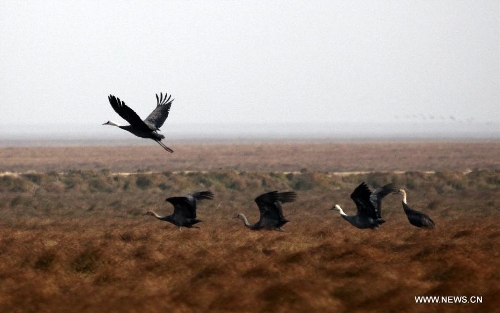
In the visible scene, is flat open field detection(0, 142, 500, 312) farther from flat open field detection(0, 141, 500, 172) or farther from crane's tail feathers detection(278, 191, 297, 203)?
flat open field detection(0, 141, 500, 172)

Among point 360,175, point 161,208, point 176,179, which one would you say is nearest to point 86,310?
point 161,208

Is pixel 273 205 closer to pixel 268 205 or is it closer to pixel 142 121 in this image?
pixel 268 205

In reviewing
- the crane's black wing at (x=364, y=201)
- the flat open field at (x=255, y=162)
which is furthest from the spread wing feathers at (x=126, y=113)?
the flat open field at (x=255, y=162)

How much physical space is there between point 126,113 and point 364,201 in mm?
6517

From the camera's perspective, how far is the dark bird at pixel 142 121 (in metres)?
23.1

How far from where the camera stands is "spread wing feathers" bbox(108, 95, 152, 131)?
2291cm

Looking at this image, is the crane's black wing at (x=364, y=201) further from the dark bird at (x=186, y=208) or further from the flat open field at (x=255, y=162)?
the flat open field at (x=255, y=162)

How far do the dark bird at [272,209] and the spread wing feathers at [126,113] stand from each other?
3.48m

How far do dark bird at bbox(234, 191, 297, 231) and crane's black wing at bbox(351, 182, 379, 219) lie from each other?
5.18 ft

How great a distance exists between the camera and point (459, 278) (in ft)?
57.2

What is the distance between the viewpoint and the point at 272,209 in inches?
993

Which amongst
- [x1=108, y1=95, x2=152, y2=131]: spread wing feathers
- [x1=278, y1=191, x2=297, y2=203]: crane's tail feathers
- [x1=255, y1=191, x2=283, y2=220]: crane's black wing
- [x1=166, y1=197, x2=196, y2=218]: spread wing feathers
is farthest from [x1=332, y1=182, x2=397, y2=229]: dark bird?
[x1=108, y1=95, x2=152, y2=131]: spread wing feathers

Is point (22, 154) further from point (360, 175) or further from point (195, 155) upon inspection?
point (360, 175)

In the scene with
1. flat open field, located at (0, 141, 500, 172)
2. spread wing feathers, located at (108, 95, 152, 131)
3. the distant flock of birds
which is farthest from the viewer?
flat open field, located at (0, 141, 500, 172)
